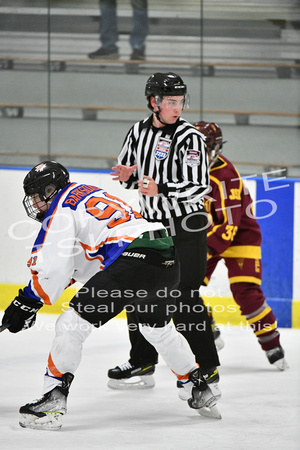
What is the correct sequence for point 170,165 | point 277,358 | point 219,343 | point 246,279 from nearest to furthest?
1. point 170,165
2. point 277,358
3. point 246,279
4. point 219,343

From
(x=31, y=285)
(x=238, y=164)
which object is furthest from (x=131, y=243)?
(x=238, y=164)

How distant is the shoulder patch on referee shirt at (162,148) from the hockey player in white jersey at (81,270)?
49 cm

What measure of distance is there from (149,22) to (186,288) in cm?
359

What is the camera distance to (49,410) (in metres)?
3.04

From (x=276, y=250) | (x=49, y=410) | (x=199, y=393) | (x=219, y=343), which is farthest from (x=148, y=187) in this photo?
(x=276, y=250)

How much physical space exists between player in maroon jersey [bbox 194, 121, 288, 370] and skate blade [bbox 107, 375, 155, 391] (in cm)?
64

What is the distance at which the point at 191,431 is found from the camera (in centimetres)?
315

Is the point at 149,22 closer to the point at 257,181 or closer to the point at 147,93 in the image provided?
the point at 257,181

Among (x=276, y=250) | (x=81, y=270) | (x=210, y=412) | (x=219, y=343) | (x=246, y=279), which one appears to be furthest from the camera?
(x=276, y=250)

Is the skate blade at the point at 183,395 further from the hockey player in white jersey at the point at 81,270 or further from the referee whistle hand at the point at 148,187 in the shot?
the referee whistle hand at the point at 148,187

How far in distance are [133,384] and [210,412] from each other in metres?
0.58

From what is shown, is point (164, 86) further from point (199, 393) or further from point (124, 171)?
point (199, 393)

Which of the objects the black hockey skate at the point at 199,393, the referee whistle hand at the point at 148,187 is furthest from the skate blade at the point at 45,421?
the referee whistle hand at the point at 148,187

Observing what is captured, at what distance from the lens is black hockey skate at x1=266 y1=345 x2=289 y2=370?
4113 millimetres
